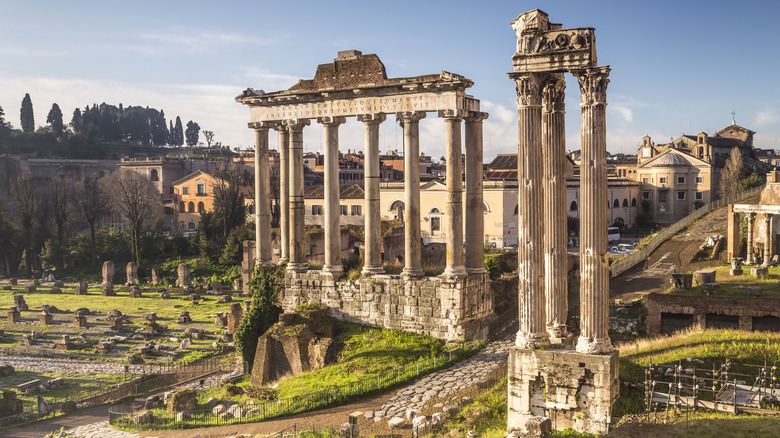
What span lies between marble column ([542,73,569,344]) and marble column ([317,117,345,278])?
10905 millimetres

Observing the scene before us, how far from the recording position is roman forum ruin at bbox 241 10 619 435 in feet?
44.8

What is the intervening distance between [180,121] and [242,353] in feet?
411

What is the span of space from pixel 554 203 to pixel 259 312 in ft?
46.8

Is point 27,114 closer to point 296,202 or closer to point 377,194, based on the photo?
point 296,202

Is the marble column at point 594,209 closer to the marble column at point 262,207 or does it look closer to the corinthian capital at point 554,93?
the corinthian capital at point 554,93

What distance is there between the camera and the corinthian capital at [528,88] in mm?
14258

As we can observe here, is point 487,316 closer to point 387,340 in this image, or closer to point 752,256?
point 387,340

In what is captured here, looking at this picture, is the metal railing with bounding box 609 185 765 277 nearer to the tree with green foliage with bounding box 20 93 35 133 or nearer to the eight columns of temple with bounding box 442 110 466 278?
the eight columns of temple with bounding box 442 110 466 278

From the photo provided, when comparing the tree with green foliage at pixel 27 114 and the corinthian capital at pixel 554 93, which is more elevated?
the tree with green foliage at pixel 27 114

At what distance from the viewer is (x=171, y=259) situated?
5603 cm

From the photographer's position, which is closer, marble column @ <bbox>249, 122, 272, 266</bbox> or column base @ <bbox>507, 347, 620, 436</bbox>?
column base @ <bbox>507, 347, 620, 436</bbox>

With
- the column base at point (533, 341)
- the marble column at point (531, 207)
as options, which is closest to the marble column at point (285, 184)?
the marble column at point (531, 207)

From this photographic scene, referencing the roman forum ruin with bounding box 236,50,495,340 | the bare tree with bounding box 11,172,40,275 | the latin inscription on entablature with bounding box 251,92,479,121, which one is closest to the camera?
the latin inscription on entablature with bounding box 251,92,479,121

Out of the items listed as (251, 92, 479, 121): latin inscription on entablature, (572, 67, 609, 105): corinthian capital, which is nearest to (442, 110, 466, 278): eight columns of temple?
(251, 92, 479, 121): latin inscription on entablature
